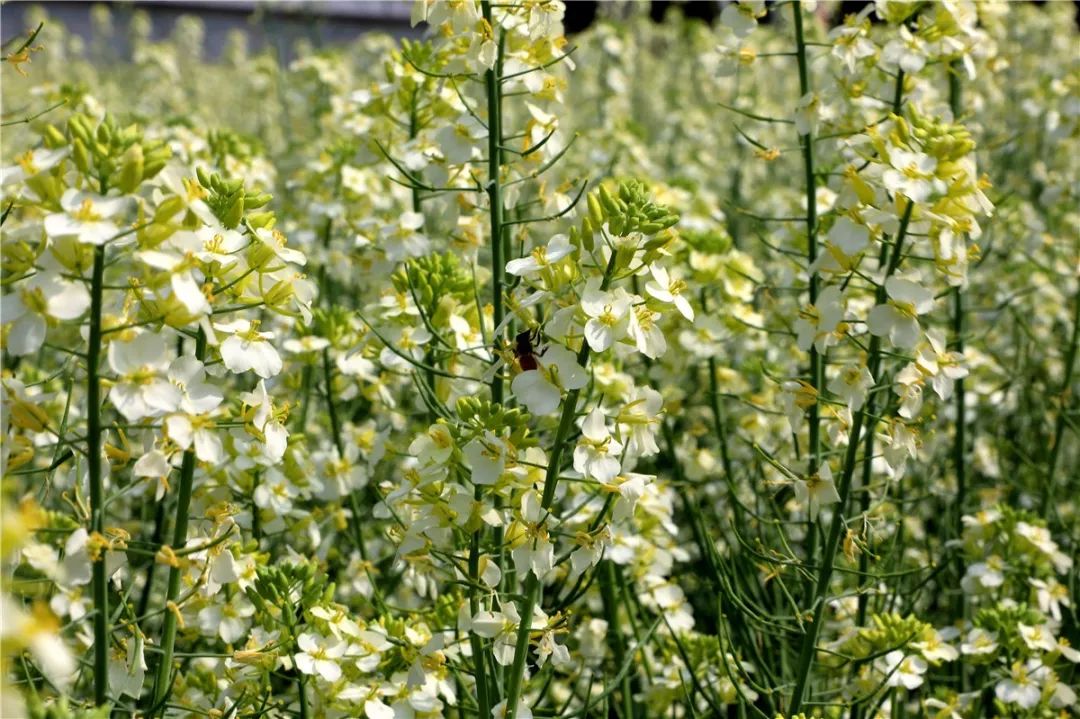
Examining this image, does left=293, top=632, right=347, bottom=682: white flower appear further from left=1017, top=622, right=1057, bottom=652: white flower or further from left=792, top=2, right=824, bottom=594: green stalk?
left=1017, top=622, right=1057, bottom=652: white flower

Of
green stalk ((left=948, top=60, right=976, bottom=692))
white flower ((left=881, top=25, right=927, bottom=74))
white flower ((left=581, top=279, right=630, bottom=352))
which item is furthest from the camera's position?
green stalk ((left=948, top=60, right=976, bottom=692))

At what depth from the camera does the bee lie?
6.31 feet

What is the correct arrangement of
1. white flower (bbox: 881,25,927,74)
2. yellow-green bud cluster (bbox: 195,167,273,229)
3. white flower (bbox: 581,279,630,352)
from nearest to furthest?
1. white flower (bbox: 581,279,630,352)
2. yellow-green bud cluster (bbox: 195,167,273,229)
3. white flower (bbox: 881,25,927,74)

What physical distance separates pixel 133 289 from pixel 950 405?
3460mm

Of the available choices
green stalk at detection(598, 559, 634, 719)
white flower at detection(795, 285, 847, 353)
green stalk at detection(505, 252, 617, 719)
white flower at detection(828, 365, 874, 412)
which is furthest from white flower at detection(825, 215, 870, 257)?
green stalk at detection(598, 559, 634, 719)

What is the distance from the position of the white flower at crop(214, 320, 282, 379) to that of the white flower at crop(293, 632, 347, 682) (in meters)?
0.59

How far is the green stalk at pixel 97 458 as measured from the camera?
4.83 ft

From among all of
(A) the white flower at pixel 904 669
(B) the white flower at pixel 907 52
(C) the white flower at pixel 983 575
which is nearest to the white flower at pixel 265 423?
(A) the white flower at pixel 904 669

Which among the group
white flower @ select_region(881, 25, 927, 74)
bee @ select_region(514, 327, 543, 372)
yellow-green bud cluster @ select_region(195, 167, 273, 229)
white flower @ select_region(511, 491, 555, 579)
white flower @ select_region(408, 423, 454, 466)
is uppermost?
white flower @ select_region(881, 25, 927, 74)

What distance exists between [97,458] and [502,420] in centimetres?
67

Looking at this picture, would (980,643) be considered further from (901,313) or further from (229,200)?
(229,200)

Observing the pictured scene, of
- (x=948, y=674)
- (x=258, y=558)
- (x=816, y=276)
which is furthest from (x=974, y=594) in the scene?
(x=258, y=558)

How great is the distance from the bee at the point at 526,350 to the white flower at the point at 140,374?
25.2 inches

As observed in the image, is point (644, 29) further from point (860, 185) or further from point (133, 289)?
point (133, 289)
